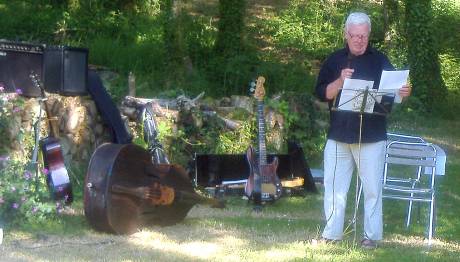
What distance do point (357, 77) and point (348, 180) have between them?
31.7 inches

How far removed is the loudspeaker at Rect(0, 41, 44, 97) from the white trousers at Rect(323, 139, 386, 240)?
316cm

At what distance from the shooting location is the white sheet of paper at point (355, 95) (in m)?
6.37

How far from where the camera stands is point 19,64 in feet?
28.4

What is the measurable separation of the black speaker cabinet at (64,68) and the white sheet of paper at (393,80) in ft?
10.8

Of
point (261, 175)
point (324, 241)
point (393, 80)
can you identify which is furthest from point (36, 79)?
point (393, 80)

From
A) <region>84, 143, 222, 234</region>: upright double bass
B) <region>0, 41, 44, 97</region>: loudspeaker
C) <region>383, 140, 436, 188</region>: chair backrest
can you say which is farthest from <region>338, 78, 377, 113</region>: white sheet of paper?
<region>0, 41, 44, 97</region>: loudspeaker

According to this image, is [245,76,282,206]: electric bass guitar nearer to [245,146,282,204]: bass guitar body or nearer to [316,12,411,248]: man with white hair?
[245,146,282,204]: bass guitar body

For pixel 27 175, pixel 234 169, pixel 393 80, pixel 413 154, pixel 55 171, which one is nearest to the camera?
pixel 393 80

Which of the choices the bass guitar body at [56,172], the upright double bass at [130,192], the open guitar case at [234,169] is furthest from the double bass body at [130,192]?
the open guitar case at [234,169]

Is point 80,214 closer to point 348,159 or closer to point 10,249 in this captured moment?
point 10,249

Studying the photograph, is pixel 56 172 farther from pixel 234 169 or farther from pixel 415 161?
pixel 415 161

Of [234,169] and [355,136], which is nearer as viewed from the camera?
[355,136]

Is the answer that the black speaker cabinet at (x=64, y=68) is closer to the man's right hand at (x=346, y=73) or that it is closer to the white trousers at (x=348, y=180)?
the white trousers at (x=348, y=180)

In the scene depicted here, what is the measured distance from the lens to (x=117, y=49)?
601 inches
